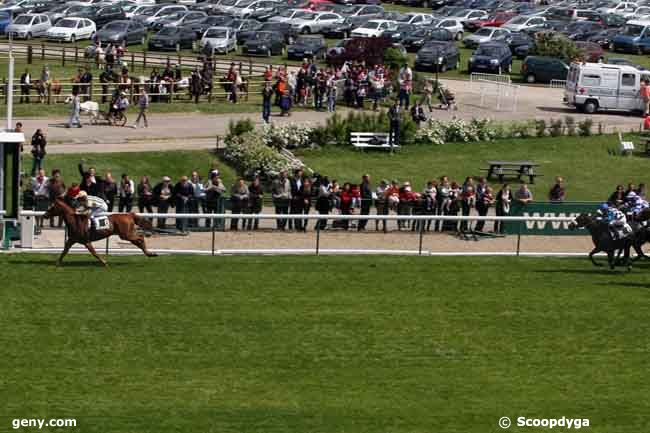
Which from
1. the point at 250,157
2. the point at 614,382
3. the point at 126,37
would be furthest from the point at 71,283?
the point at 126,37

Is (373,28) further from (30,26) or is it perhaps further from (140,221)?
(140,221)

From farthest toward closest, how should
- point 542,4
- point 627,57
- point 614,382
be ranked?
point 542,4
point 627,57
point 614,382

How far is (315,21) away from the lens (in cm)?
6675

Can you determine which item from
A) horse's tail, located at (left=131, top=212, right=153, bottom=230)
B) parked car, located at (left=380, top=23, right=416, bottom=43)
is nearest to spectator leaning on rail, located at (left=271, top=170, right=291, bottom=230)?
horse's tail, located at (left=131, top=212, right=153, bottom=230)

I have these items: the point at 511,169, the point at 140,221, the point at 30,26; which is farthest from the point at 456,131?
the point at 30,26

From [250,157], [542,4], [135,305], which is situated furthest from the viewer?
[542,4]

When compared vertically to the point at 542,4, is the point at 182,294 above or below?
below

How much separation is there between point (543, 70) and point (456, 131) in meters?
15.2

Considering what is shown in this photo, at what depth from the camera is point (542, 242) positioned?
26094 mm

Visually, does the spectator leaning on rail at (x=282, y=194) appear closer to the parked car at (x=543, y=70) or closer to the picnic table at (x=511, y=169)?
the picnic table at (x=511, y=169)

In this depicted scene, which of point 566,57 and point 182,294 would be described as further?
point 566,57

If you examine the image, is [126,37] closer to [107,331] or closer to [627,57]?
[627,57]

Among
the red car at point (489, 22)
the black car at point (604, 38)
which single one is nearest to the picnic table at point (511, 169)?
the black car at point (604, 38)

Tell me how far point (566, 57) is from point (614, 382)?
41985 mm
